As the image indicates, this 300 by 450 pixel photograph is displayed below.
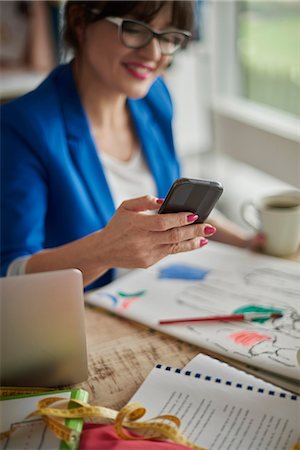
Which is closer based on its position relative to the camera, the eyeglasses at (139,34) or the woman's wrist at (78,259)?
the woman's wrist at (78,259)

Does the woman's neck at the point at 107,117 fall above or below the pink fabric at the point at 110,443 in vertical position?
above

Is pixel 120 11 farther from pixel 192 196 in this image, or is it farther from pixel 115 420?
pixel 115 420

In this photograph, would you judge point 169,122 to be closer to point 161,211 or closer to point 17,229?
point 17,229

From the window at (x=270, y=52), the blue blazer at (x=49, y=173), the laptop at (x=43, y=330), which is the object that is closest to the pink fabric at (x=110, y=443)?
the laptop at (x=43, y=330)

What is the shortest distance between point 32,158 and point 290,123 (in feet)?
3.55

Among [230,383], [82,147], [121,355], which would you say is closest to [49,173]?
[82,147]

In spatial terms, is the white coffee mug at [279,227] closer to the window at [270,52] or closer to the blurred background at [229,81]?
the blurred background at [229,81]

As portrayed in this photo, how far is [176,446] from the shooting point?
0.58 metres

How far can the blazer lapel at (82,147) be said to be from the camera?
1075mm

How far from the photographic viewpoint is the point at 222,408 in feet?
2.11

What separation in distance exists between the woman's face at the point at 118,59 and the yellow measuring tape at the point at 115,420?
64 centimetres

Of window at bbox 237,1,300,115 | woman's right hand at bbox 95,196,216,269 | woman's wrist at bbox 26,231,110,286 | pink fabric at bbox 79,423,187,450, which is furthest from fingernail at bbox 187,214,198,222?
window at bbox 237,1,300,115

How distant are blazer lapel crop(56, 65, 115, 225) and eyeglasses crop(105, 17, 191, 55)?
0.54ft

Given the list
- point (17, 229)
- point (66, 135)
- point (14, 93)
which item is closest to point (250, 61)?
point (14, 93)
